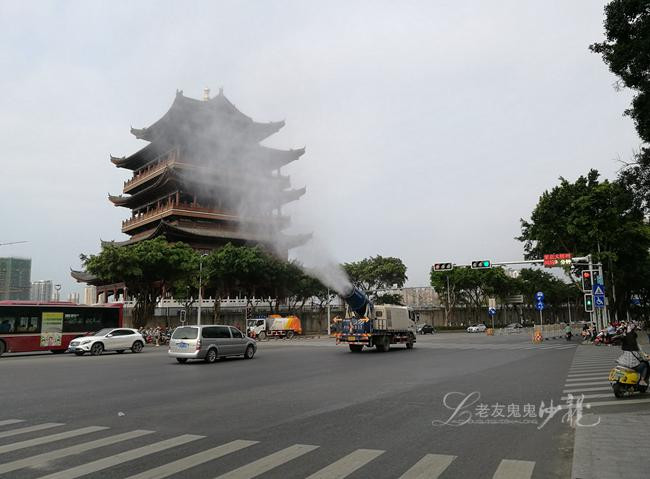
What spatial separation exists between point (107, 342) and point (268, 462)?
24603 mm

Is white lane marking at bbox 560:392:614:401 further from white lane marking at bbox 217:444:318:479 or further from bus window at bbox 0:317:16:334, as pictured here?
bus window at bbox 0:317:16:334

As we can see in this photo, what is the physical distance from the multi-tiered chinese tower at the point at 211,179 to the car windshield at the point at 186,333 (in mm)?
31019

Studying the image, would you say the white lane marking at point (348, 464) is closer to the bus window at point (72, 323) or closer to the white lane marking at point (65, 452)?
the white lane marking at point (65, 452)

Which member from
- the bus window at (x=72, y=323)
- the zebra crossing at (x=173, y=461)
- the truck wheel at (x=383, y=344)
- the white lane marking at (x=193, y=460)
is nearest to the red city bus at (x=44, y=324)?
the bus window at (x=72, y=323)

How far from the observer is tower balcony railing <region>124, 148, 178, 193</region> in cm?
5760

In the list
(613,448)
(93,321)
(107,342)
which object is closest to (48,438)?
(613,448)

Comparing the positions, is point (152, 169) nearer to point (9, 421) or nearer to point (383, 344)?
point (383, 344)

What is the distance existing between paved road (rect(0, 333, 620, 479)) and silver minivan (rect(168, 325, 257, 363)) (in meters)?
5.54

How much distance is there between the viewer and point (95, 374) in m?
16.2

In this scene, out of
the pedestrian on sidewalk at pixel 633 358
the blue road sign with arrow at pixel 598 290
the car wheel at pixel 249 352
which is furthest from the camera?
the blue road sign with arrow at pixel 598 290

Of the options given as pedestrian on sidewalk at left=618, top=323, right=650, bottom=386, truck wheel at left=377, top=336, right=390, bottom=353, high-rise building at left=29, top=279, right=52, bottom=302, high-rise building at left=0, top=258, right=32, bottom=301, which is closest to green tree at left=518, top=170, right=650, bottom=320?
truck wheel at left=377, top=336, right=390, bottom=353

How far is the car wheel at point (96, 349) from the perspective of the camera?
2692cm

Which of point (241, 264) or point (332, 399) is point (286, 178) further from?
point (332, 399)

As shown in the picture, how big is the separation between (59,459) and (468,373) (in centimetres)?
1200
